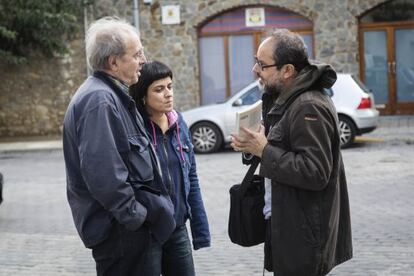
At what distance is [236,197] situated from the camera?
404 cm

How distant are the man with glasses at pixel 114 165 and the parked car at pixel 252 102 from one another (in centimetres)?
1180

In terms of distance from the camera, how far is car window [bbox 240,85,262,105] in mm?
16156

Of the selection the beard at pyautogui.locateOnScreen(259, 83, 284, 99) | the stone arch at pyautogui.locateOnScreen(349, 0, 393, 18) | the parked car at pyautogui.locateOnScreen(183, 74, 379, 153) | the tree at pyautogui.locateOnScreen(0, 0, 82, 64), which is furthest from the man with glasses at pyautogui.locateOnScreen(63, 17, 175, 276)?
the stone arch at pyautogui.locateOnScreen(349, 0, 393, 18)

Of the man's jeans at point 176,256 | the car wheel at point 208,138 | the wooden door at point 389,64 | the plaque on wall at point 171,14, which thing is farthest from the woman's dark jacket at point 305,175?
the plaque on wall at point 171,14

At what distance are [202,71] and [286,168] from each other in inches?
724

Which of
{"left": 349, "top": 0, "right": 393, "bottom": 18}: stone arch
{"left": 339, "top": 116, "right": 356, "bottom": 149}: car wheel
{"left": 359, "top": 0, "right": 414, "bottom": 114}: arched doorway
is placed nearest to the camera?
{"left": 339, "top": 116, "right": 356, "bottom": 149}: car wheel

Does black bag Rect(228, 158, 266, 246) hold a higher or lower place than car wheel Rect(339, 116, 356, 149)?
higher

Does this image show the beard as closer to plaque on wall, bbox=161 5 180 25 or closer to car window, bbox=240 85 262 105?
car window, bbox=240 85 262 105

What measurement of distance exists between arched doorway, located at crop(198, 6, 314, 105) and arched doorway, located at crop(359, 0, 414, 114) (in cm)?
148

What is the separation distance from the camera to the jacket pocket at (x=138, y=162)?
3.70 m

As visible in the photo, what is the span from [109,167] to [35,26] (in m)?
18.0

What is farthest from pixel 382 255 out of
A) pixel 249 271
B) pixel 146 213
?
pixel 146 213

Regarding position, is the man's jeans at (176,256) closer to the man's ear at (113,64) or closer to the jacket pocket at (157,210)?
the jacket pocket at (157,210)

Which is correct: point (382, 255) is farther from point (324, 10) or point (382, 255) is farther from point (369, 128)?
point (324, 10)
